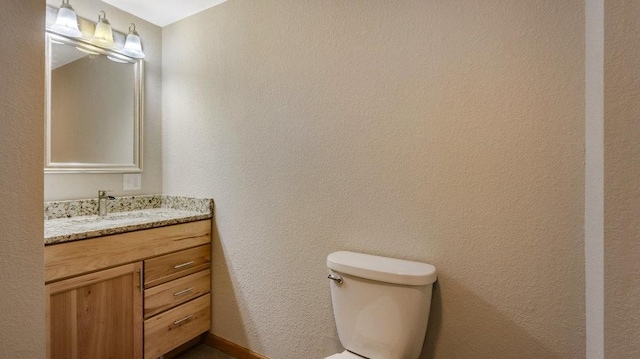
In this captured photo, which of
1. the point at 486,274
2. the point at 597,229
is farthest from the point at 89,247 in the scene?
the point at 597,229

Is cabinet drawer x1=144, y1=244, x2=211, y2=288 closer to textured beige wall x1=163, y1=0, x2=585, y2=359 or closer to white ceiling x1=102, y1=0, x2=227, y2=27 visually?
textured beige wall x1=163, y1=0, x2=585, y2=359

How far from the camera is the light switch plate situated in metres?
2.05

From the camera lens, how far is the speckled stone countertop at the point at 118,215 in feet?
4.57

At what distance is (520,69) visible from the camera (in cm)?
114

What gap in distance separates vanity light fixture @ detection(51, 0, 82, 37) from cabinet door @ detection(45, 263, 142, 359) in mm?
1339

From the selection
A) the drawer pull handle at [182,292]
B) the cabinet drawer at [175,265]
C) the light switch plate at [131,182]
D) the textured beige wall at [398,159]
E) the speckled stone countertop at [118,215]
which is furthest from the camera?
the light switch plate at [131,182]

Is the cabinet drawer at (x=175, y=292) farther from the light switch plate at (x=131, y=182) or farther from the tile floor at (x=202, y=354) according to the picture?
the light switch plate at (x=131, y=182)

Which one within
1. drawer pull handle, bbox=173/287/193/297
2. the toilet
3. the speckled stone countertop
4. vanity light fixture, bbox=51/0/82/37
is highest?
→ vanity light fixture, bbox=51/0/82/37

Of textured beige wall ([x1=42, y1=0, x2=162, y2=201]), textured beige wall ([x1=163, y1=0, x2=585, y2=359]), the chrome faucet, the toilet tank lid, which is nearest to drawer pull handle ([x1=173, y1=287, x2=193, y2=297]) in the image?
textured beige wall ([x1=163, y1=0, x2=585, y2=359])

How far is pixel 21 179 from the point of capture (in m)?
0.86
